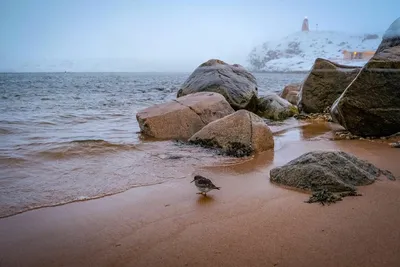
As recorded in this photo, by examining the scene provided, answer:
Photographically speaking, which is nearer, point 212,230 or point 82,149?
point 212,230

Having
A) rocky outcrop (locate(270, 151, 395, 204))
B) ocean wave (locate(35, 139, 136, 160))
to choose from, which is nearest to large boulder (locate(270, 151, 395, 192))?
rocky outcrop (locate(270, 151, 395, 204))

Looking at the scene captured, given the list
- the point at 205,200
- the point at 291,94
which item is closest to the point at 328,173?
the point at 205,200

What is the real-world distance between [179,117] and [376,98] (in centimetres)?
454

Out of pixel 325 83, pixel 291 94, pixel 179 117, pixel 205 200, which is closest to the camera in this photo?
pixel 205 200

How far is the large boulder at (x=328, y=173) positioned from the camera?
12.5 feet

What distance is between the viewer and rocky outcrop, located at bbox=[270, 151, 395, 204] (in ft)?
12.4

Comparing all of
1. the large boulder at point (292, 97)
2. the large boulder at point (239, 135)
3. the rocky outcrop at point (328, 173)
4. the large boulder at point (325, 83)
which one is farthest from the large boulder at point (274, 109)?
the rocky outcrop at point (328, 173)

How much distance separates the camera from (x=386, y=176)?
13.9ft

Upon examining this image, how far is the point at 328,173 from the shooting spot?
3.85m

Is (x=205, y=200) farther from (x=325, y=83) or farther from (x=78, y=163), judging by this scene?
(x=325, y=83)

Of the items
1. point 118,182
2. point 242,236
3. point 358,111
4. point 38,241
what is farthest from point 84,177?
point 358,111

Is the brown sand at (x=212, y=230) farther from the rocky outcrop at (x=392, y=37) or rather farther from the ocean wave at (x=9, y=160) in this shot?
the rocky outcrop at (x=392, y=37)

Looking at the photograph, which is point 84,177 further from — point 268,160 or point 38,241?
point 268,160

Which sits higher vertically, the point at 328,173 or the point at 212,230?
the point at 328,173
